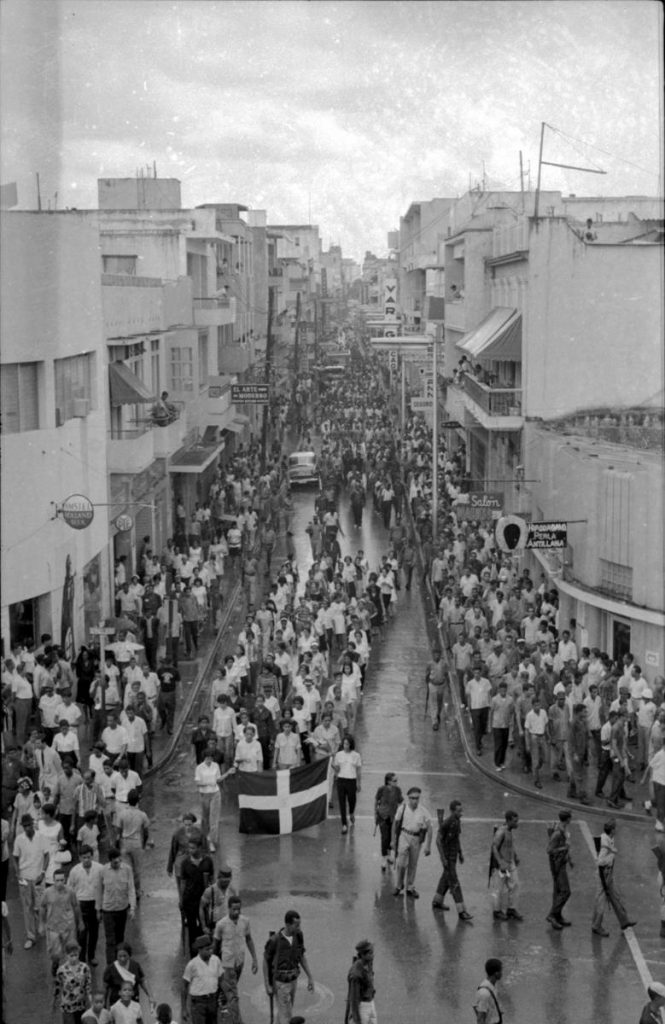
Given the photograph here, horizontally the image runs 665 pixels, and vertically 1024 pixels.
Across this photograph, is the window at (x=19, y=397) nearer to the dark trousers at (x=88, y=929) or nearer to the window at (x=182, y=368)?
the dark trousers at (x=88, y=929)

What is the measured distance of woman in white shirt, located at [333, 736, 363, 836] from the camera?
17.0 meters

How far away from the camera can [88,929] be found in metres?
13.2

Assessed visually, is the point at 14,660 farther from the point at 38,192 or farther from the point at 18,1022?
the point at 18,1022

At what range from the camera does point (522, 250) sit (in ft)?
126

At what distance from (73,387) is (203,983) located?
603 inches

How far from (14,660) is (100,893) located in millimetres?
8022

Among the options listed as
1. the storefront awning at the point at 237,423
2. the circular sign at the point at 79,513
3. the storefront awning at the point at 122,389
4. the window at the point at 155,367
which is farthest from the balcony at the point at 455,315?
the circular sign at the point at 79,513

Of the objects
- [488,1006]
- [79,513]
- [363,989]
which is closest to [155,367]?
[79,513]

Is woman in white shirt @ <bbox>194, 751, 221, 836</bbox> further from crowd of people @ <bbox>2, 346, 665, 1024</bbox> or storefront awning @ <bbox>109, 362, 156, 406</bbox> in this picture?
Answer: storefront awning @ <bbox>109, 362, 156, 406</bbox>

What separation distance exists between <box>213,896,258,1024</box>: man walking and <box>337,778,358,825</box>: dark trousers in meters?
4.98

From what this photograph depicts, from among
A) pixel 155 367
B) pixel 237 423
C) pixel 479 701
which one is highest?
pixel 155 367

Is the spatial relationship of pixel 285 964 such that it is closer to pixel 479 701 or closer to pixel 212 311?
pixel 479 701

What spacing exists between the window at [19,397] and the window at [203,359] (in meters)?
22.4

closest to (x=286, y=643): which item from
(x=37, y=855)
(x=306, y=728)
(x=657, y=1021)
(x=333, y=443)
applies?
(x=306, y=728)
